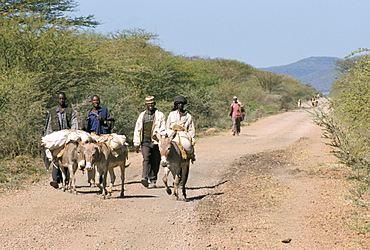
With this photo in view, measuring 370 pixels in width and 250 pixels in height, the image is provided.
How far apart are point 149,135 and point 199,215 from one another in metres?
2.92

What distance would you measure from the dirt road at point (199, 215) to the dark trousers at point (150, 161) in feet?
1.11

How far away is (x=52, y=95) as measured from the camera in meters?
A: 18.2

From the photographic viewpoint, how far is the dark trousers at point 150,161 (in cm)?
1132

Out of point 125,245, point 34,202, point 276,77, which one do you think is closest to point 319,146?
point 34,202

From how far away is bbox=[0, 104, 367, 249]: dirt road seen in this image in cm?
711

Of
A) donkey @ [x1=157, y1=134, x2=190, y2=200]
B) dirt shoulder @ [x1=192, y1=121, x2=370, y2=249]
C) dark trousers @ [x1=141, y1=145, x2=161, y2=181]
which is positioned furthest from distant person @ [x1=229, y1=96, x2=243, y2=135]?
donkey @ [x1=157, y1=134, x2=190, y2=200]

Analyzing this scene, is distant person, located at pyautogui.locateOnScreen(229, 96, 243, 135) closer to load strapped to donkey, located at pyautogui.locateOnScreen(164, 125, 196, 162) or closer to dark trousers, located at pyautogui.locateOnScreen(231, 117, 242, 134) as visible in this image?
dark trousers, located at pyautogui.locateOnScreen(231, 117, 242, 134)

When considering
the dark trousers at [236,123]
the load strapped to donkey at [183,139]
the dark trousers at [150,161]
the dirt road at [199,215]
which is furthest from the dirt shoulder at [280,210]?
the dark trousers at [236,123]

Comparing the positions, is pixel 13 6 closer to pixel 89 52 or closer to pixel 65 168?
pixel 89 52

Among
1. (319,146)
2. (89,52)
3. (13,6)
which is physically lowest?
(319,146)

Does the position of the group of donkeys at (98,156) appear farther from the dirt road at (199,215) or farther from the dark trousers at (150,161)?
the dark trousers at (150,161)

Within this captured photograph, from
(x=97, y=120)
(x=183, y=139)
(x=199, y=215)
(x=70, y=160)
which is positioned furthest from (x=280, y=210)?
(x=97, y=120)

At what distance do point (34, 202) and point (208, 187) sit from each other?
3.51 meters

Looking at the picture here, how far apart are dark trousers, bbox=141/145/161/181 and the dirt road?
1.11 feet
